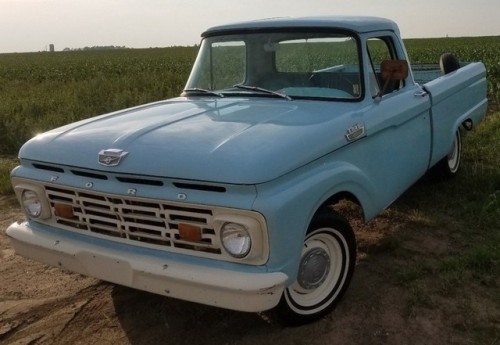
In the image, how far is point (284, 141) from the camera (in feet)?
8.73

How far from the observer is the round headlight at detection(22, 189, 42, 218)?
308 centimetres

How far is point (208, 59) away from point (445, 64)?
9.03 ft

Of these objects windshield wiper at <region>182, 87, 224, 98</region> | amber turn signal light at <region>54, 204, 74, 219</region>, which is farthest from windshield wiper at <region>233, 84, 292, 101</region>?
amber turn signal light at <region>54, 204, 74, 219</region>

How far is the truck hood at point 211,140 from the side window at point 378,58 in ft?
→ 1.17

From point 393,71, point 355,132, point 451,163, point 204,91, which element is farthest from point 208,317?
point 451,163

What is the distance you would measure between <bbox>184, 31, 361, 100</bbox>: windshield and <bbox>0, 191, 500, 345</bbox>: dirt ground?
4.25 feet

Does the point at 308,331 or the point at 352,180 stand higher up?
the point at 352,180

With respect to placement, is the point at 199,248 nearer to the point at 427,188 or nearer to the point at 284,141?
the point at 284,141

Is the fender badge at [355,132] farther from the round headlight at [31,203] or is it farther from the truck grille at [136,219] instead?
the round headlight at [31,203]

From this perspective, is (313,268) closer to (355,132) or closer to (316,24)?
(355,132)

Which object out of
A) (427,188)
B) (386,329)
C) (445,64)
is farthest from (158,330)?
(445,64)

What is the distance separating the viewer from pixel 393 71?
11.9ft

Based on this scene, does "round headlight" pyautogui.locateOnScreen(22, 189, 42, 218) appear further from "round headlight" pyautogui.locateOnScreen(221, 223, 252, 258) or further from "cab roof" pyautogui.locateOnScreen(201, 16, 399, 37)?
"cab roof" pyautogui.locateOnScreen(201, 16, 399, 37)

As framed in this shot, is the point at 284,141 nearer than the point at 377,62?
Yes
